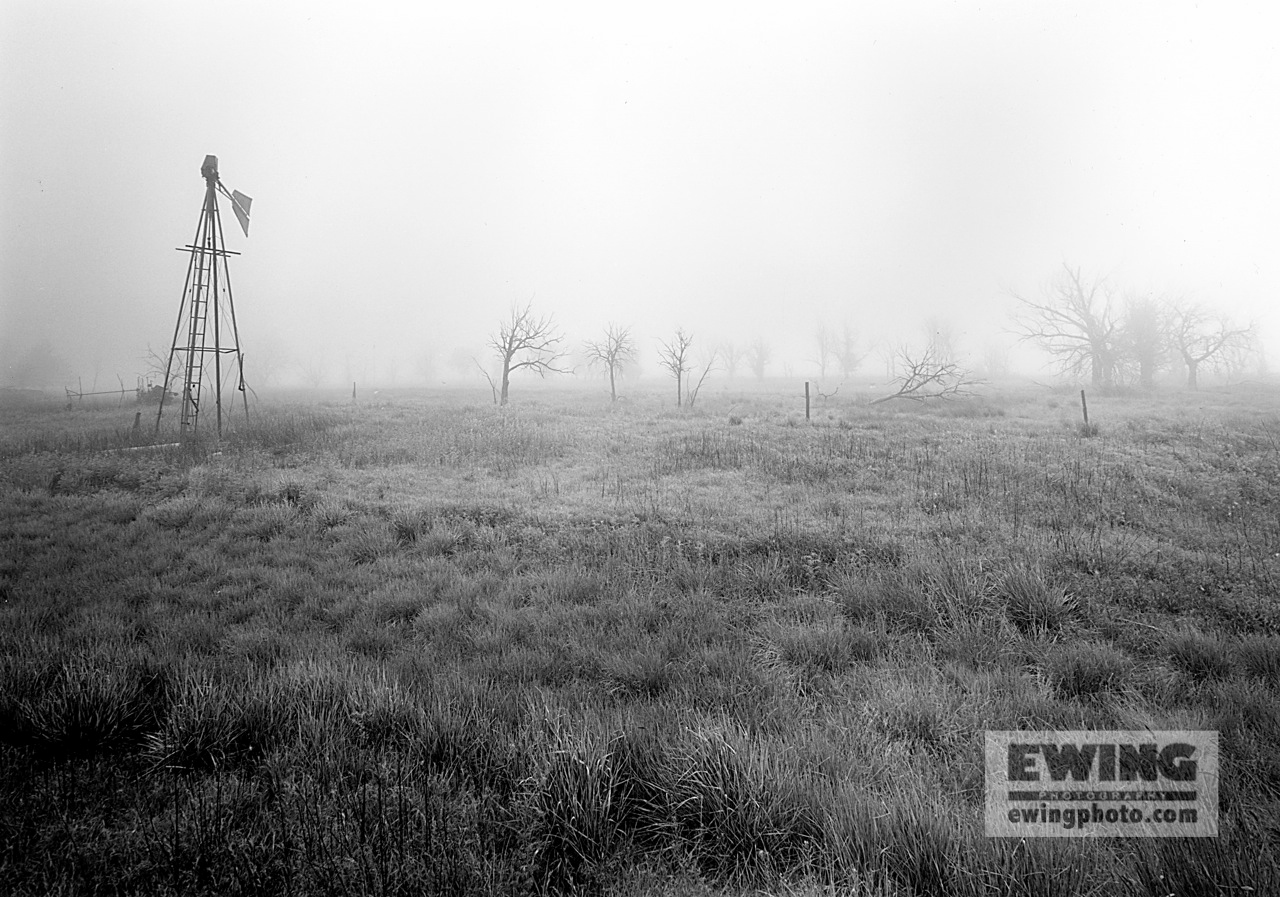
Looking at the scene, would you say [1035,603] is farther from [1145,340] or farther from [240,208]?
[1145,340]

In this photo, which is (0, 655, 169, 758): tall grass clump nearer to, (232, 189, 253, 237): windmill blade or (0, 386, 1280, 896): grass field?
(0, 386, 1280, 896): grass field

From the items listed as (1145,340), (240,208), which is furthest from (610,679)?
(1145,340)

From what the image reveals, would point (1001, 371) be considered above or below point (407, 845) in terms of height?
above

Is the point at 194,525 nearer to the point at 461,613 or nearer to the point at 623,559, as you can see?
the point at 461,613

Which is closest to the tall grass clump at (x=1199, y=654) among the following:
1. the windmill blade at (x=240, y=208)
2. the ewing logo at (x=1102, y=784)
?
the ewing logo at (x=1102, y=784)

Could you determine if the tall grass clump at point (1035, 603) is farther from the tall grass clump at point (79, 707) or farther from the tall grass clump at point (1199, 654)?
the tall grass clump at point (79, 707)

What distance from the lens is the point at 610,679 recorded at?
3.47 metres

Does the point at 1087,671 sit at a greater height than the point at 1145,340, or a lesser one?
lesser

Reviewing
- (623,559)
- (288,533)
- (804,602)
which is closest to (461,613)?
(623,559)

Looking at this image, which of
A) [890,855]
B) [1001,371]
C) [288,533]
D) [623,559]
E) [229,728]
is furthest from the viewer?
[1001,371]

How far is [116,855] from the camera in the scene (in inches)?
76.2

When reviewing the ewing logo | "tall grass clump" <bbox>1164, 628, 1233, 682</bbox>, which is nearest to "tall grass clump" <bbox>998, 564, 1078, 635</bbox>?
"tall grass clump" <bbox>1164, 628, 1233, 682</bbox>

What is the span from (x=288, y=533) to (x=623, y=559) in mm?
4718

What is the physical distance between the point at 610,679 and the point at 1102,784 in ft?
8.38
